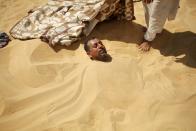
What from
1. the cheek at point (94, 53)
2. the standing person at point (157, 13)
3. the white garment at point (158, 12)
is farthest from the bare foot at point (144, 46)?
the cheek at point (94, 53)

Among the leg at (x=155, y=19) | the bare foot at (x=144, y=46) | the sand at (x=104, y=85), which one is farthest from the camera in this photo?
the bare foot at (x=144, y=46)

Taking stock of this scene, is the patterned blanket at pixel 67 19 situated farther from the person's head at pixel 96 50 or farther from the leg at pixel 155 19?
the leg at pixel 155 19

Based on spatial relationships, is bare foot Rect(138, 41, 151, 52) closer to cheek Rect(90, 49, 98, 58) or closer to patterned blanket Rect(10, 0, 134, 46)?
patterned blanket Rect(10, 0, 134, 46)

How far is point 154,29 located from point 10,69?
195 centimetres

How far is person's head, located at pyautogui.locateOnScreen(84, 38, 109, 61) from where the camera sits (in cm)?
383

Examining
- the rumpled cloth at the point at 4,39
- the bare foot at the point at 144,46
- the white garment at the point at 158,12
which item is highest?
the white garment at the point at 158,12

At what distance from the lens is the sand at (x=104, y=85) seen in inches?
125

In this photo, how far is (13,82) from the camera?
362 centimetres

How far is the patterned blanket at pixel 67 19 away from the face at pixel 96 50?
0.33m

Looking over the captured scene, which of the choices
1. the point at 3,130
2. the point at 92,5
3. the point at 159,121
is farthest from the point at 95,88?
the point at 92,5

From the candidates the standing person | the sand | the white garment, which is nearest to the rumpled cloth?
the sand

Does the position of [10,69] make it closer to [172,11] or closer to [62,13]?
[62,13]

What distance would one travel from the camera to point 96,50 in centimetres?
383

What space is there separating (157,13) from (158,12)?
0.06 ft
